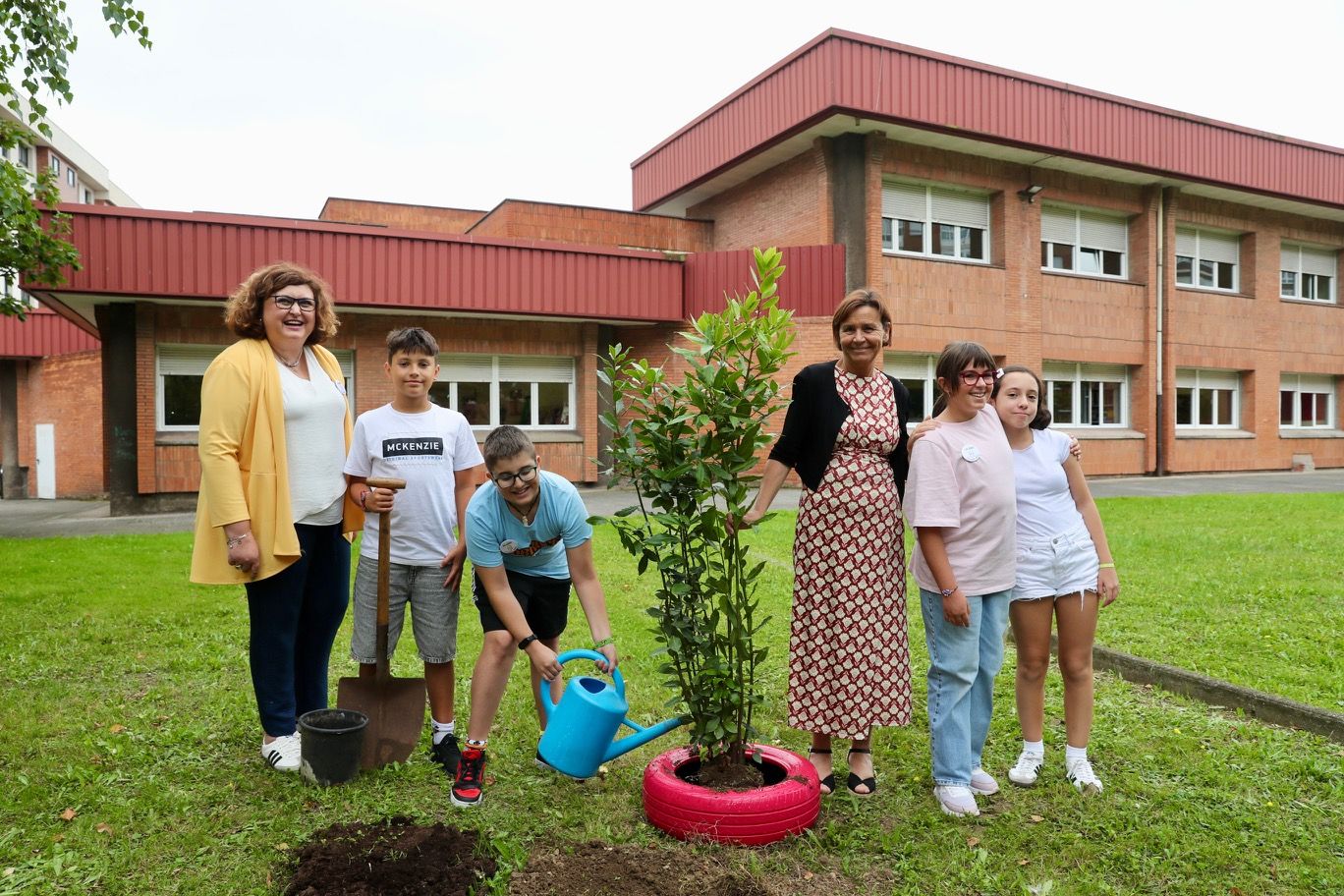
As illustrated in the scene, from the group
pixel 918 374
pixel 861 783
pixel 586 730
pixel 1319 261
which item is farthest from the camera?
pixel 1319 261

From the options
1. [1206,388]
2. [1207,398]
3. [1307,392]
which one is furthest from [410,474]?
[1307,392]

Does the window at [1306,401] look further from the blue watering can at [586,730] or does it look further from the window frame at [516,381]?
the blue watering can at [586,730]

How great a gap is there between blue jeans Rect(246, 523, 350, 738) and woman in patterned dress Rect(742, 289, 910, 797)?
6.20 ft

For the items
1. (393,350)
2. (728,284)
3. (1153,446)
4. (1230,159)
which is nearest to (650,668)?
A: (393,350)

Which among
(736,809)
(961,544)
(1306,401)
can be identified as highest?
(1306,401)

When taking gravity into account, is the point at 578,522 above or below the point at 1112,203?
below

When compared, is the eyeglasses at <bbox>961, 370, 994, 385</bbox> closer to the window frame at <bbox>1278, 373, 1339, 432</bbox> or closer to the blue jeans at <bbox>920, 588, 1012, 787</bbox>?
the blue jeans at <bbox>920, 588, 1012, 787</bbox>

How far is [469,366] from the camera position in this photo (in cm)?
1719

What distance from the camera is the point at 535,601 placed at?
12.4ft

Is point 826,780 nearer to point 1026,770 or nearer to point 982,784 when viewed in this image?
point 982,784

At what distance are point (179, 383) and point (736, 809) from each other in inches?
595

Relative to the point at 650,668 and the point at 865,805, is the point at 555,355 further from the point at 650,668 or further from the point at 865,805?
the point at 865,805

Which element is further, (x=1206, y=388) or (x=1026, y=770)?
(x=1206, y=388)

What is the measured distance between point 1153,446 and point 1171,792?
62.3 ft
